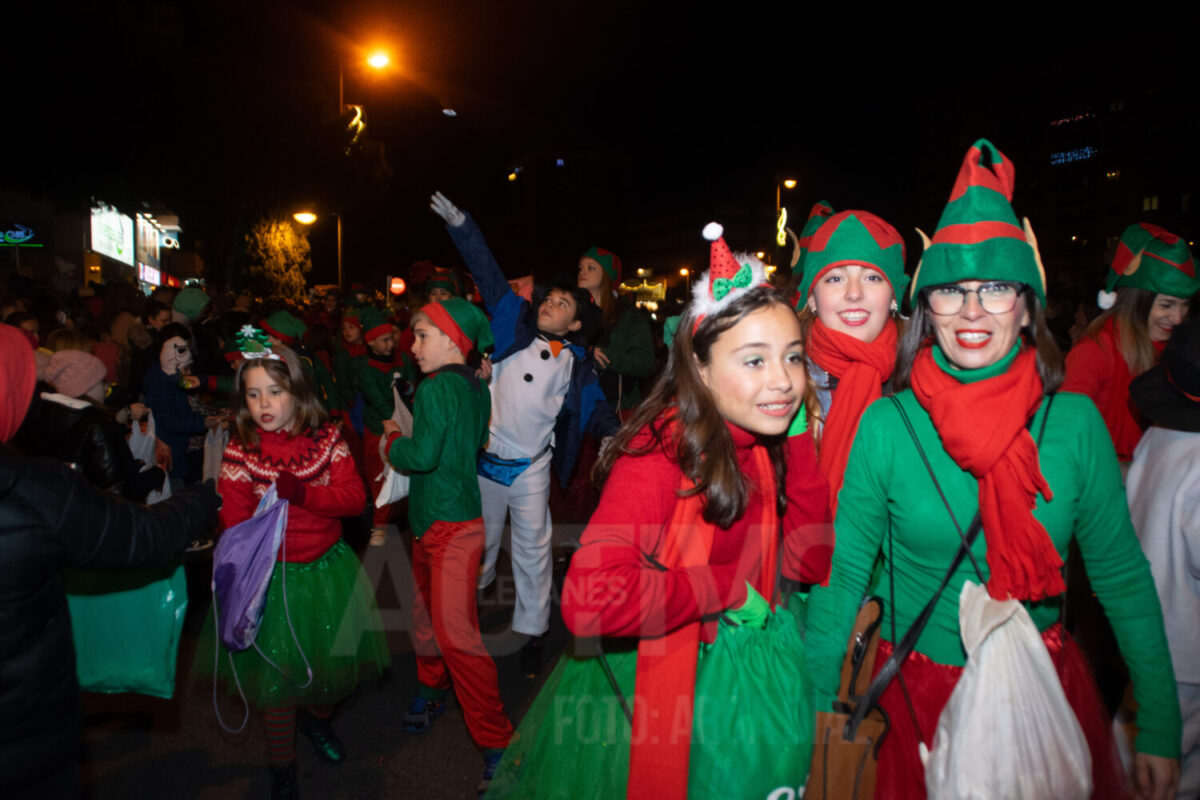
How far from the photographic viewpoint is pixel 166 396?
671 cm

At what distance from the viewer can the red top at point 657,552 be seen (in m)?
1.64

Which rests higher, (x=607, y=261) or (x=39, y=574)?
(x=607, y=261)

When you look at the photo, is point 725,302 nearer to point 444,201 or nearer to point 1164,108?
point 444,201

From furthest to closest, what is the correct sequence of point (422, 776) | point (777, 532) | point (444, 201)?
point (444, 201)
point (422, 776)
point (777, 532)

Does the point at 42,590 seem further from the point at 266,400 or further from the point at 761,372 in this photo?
the point at 761,372

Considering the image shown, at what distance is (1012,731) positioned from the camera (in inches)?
67.1

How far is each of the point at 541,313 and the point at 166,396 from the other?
13.5 feet

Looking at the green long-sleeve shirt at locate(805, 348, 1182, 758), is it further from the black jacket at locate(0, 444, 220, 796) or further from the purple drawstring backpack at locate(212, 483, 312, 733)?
the purple drawstring backpack at locate(212, 483, 312, 733)

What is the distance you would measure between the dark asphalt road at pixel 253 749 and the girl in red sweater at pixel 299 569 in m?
0.20

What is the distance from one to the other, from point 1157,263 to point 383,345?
7.08 m

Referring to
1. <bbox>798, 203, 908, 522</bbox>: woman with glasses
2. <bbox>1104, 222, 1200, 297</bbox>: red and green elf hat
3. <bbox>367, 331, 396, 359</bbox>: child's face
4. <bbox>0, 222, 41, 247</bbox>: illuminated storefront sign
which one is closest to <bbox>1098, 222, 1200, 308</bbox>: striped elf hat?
<bbox>1104, 222, 1200, 297</bbox>: red and green elf hat

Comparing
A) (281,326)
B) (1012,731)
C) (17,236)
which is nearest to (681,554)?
(1012,731)

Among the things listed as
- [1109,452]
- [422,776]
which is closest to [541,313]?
[422,776]

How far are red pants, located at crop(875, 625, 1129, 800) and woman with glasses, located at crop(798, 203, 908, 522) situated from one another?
0.77m
